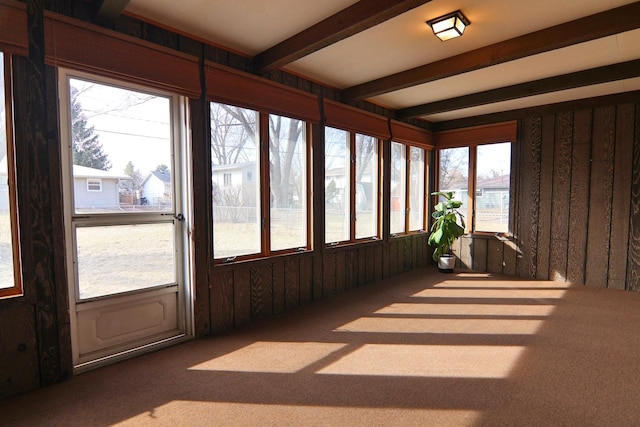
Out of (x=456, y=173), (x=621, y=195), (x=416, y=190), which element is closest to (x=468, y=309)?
(x=416, y=190)

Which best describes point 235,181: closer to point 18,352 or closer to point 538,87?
point 18,352

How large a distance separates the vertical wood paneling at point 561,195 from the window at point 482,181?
0.64 m

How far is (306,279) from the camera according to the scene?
158 inches

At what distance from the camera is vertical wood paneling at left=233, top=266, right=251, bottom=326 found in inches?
130

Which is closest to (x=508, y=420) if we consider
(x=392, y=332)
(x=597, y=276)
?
(x=392, y=332)

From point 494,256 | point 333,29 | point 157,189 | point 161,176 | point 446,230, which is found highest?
point 333,29

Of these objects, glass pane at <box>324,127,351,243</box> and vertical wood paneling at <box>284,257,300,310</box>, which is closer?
vertical wood paneling at <box>284,257,300,310</box>

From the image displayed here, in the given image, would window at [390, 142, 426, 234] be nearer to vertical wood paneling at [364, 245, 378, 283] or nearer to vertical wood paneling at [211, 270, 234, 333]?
vertical wood paneling at [364, 245, 378, 283]

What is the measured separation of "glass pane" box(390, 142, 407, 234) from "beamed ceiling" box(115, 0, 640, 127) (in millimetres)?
1307

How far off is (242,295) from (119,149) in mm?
1685

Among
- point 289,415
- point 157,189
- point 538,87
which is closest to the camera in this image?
point 289,415

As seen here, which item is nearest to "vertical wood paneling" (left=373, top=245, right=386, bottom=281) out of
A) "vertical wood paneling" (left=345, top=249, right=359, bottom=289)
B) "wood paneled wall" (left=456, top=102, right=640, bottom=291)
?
"vertical wood paneling" (left=345, top=249, right=359, bottom=289)

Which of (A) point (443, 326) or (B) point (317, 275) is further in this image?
(B) point (317, 275)

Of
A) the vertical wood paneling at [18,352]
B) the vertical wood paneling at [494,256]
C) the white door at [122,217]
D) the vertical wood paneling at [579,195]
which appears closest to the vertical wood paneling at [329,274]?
the white door at [122,217]
